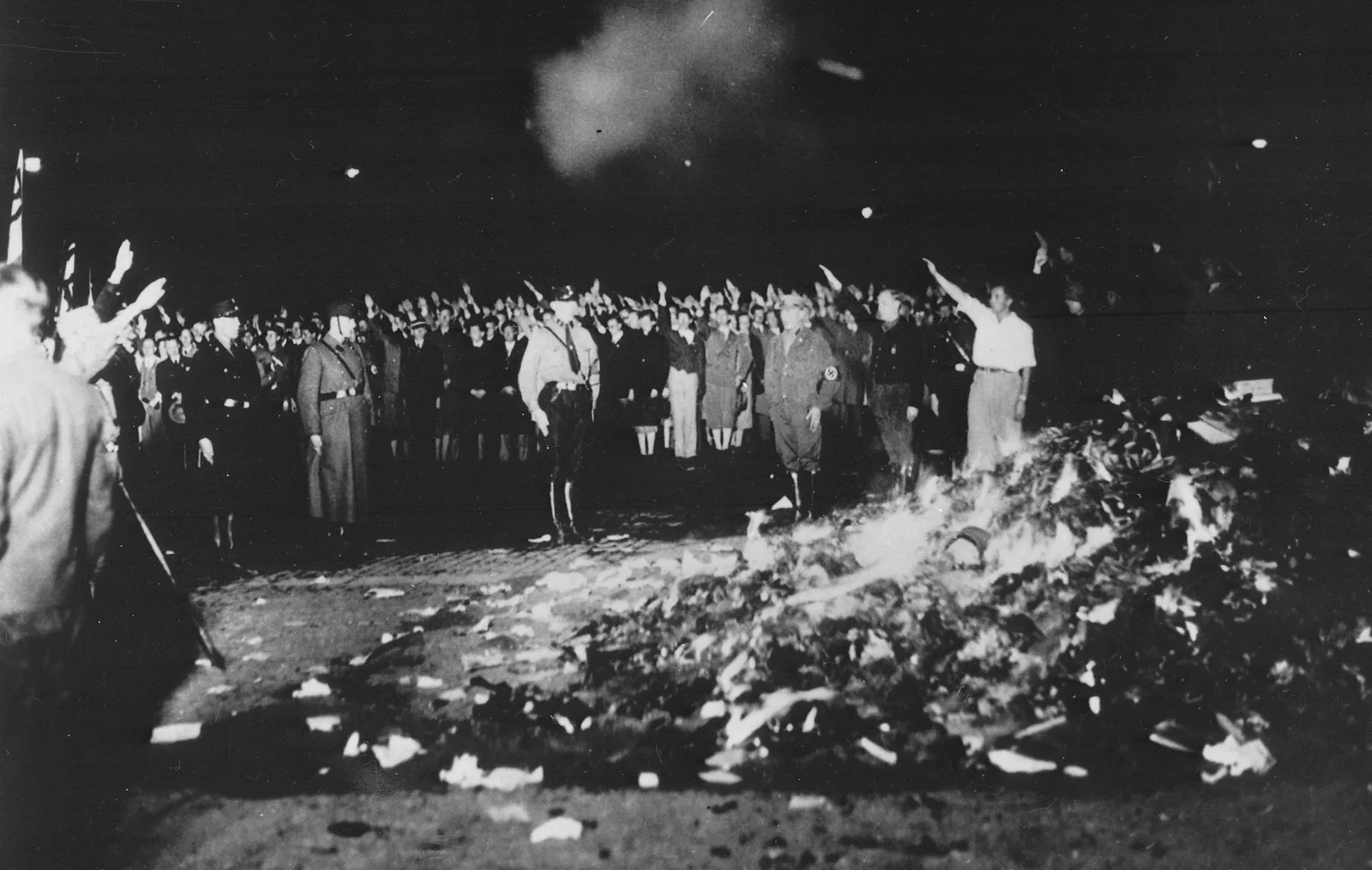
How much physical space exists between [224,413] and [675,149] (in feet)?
4.82

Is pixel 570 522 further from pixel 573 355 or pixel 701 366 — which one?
pixel 701 366

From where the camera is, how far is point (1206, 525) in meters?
2.38

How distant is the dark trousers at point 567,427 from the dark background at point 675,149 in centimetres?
33

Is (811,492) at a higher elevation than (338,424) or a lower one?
lower

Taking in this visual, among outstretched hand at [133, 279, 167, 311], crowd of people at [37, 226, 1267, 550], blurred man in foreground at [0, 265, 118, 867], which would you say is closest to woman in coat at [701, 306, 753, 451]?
crowd of people at [37, 226, 1267, 550]

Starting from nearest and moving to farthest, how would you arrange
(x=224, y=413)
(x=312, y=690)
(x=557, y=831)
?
(x=557, y=831), (x=312, y=690), (x=224, y=413)

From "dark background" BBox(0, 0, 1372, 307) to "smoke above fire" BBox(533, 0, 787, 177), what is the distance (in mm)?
44

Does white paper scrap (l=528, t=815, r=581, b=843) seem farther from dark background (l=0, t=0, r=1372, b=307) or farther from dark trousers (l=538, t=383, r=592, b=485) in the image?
dark background (l=0, t=0, r=1372, b=307)

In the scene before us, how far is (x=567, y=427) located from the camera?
242 centimetres

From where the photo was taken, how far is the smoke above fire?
7.59 ft

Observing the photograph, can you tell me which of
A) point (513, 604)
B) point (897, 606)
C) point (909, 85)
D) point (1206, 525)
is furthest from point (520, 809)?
point (909, 85)

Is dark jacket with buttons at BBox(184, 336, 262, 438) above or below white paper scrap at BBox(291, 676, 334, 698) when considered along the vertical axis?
above

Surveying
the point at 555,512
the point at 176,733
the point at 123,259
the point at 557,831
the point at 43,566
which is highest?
the point at 123,259

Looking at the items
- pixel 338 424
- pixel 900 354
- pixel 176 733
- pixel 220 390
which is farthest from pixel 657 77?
pixel 176 733
